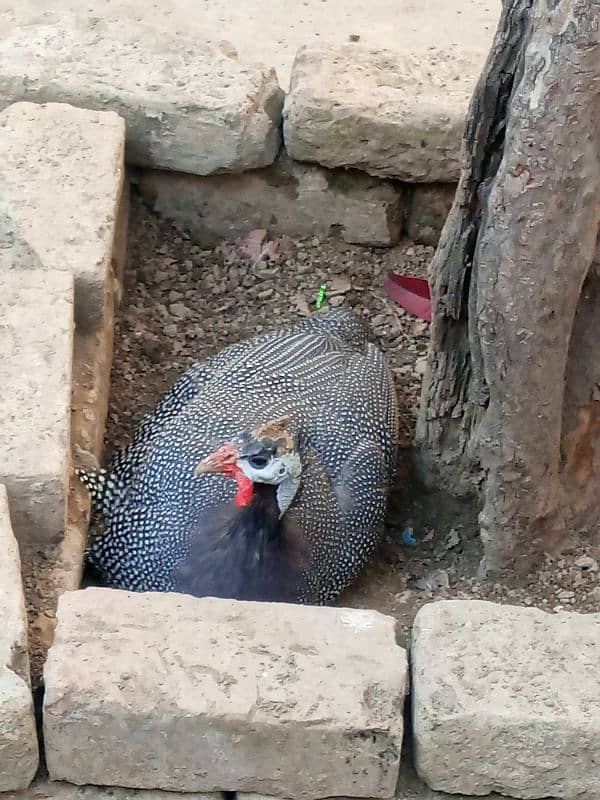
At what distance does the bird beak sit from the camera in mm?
2854

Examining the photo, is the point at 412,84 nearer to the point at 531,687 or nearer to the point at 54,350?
the point at 54,350

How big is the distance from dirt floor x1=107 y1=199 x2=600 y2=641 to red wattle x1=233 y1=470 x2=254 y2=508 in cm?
47

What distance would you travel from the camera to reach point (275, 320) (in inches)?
155

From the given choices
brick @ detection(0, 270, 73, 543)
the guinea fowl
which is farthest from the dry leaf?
brick @ detection(0, 270, 73, 543)

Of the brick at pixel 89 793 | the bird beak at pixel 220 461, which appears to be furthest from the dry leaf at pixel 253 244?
the brick at pixel 89 793

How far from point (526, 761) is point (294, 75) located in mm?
2386

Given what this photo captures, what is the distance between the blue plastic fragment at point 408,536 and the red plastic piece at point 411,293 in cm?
80

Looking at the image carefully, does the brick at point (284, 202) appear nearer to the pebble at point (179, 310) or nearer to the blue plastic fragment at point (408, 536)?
the pebble at point (179, 310)

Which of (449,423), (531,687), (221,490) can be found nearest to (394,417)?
(449,423)

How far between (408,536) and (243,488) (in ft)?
2.17

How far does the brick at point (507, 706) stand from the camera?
2.16 m

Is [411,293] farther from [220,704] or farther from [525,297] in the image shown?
[220,704]

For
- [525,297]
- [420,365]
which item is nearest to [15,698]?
[525,297]

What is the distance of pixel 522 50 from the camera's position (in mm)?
2436
